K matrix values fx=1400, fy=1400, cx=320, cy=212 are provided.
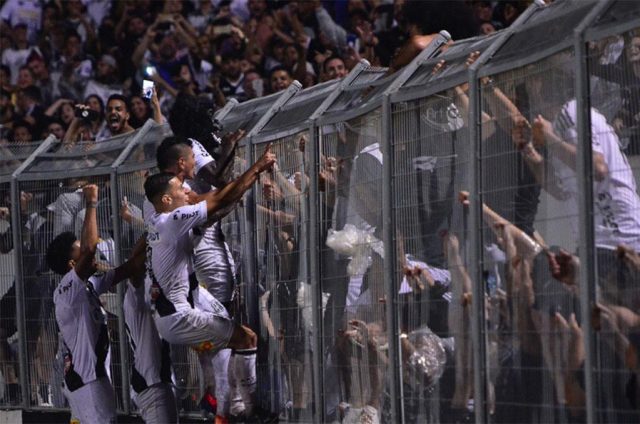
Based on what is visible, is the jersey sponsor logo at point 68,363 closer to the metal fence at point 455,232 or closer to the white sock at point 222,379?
the metal fence at point 455,232

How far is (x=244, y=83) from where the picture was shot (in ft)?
50.4

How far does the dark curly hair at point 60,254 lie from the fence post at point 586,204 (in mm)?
5456

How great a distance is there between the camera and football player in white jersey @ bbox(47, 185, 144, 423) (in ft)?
33.0

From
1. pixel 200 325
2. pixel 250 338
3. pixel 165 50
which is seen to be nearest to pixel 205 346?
pixel 200 325

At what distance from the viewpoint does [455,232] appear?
7242mm

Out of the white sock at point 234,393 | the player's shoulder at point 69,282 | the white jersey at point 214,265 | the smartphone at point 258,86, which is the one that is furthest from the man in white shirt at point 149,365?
the smartphone at point 258,86

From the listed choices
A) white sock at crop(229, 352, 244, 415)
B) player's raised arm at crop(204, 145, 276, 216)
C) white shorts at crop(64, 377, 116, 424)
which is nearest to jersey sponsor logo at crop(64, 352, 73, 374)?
white shorts at crop(64, 377, 116, 424)

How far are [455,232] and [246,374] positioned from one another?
8.44 feet

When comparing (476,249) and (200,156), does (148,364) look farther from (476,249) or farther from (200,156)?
(476,249)

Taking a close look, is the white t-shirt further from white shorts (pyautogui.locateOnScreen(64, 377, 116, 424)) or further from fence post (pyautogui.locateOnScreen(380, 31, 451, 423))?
white shorts (pyautogui.locateOnScreen(64, 377, 116, 424))

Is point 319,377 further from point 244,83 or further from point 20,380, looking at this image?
point 244,83

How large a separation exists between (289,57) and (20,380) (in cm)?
508

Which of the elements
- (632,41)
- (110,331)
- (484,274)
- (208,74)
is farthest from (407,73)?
(208,74)

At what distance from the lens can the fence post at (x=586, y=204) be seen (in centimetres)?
598
